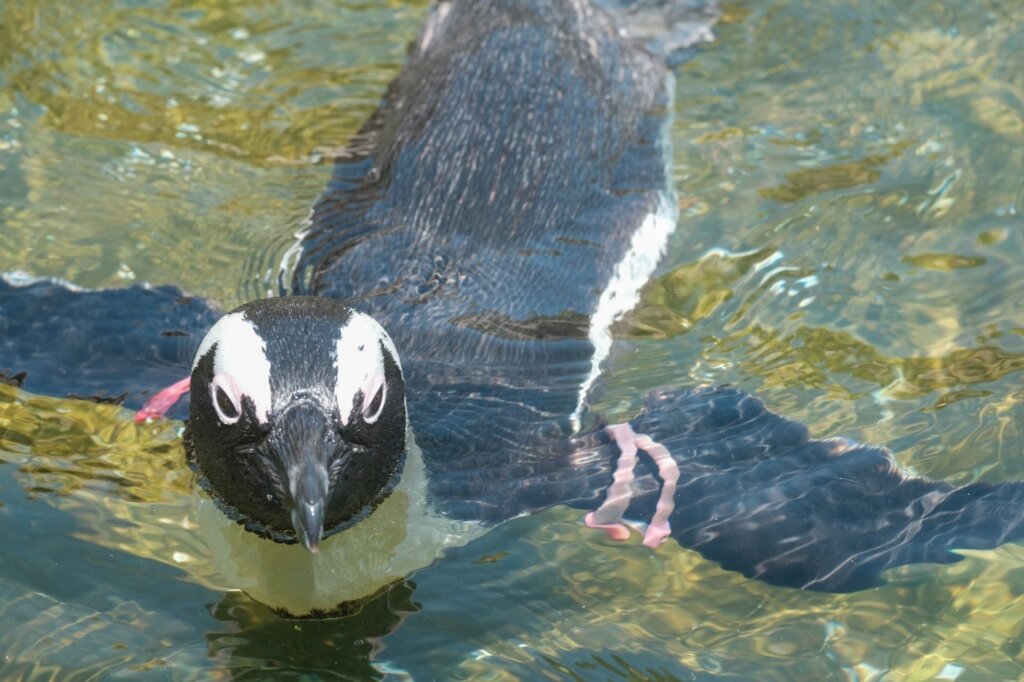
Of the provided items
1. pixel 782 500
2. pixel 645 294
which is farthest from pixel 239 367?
pixel 645 294

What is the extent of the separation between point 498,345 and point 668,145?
4.74 feet

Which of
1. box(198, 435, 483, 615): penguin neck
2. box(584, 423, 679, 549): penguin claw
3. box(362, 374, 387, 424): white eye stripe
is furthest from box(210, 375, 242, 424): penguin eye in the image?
box(584, 423, 679, 549): penguin claw

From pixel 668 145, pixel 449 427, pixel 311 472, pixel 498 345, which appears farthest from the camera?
pixel 668 145

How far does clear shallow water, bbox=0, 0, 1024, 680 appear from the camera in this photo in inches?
117

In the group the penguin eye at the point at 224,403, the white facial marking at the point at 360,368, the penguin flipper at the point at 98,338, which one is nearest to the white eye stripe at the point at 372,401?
the white facial marking at the point at 360,368

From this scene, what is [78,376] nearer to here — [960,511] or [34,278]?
[34,278]

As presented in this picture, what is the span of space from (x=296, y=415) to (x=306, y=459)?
100 mm

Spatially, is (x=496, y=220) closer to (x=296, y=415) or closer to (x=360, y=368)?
(x=360, y=368)

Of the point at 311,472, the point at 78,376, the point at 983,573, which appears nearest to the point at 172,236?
the point at 78,376

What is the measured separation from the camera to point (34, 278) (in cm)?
403

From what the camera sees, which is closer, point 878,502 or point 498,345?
point 878,502

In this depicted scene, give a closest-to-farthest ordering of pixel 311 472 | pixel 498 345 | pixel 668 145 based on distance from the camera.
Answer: pixel 311 472
pixel 498 345
pixel 668 145

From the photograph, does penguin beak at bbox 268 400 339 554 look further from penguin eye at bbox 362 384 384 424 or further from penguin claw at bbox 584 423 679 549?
penguin claw at bbox 584 423 679 549

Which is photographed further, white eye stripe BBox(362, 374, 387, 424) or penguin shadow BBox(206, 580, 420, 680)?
penguin shadow BBox(206, 580, 420, 680)
